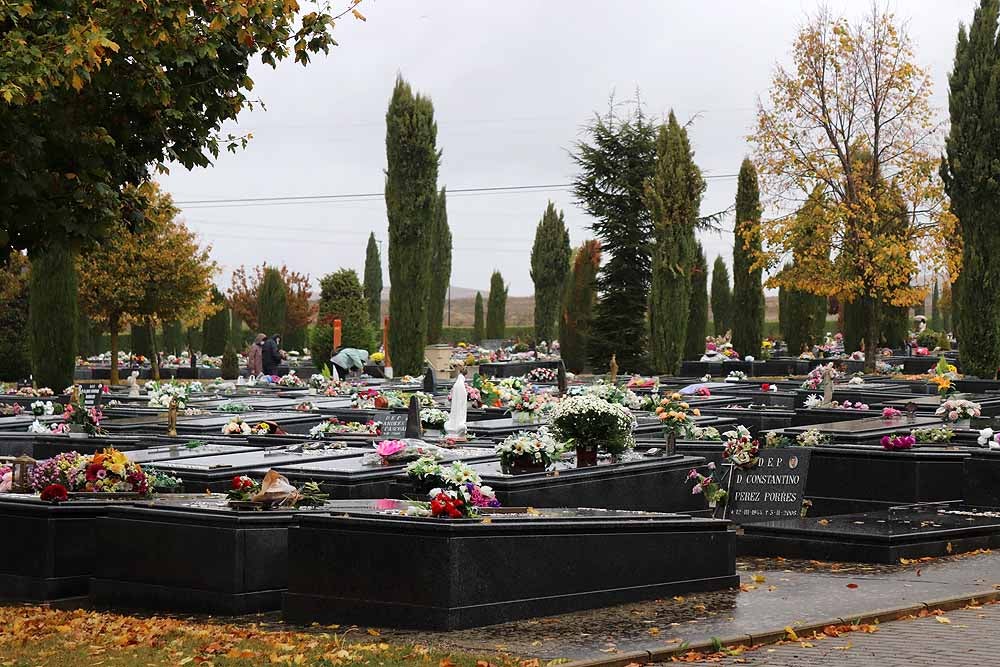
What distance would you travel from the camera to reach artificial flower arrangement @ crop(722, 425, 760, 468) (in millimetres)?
12867

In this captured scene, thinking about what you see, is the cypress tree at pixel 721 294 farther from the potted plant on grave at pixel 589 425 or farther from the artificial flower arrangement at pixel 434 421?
the potted plant on grave at pixel 589 425

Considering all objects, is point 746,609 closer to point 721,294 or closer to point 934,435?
point 934,435

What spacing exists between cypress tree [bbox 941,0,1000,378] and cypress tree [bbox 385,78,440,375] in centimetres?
1350

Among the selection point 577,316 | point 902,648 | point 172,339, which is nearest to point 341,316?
point 577,316

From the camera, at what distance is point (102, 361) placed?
51.0 meters

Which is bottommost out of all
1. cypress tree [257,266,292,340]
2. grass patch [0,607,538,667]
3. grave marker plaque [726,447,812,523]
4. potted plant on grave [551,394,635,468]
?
grass patch [0,607,538,667]

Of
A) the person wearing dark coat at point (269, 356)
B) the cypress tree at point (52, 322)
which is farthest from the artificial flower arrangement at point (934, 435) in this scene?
the person wearing dark coat at point (269, 356)

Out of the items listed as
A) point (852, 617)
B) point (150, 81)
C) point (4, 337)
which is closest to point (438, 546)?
point (852, 617)

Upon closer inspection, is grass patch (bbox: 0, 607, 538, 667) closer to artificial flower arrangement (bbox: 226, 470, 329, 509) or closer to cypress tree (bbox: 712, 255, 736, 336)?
artificial flower arrangement (bbox: 226, 470, 329, 509)

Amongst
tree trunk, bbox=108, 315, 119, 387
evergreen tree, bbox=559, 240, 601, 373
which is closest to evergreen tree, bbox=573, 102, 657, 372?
evergreen tree, bbox=559, 240, 601, 373

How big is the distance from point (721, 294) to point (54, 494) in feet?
184

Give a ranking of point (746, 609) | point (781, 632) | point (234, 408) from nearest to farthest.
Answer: point (781, 632) → point (746, 609) → point (234, 408)

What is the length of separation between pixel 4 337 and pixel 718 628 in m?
29.7

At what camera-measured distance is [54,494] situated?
10227 mm
